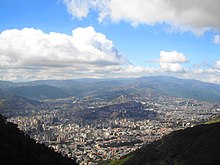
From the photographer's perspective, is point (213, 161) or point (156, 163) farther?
point (156, 163)

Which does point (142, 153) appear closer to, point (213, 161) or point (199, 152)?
point (199, 152)

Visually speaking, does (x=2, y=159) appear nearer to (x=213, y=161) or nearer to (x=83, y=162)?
(x=213, y=161)

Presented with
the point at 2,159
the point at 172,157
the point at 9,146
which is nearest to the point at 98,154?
the point at 172,157

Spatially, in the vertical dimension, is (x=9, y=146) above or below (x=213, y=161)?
above

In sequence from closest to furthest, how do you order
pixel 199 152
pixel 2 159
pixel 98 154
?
1. pixel 2 159
2. pixel 199 152
3. pixel 98 154

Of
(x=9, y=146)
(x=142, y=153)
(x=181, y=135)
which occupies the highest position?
(x=9, y=146)

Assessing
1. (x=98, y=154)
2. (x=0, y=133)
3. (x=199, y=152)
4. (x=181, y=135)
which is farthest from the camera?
(x=98, y=154)
